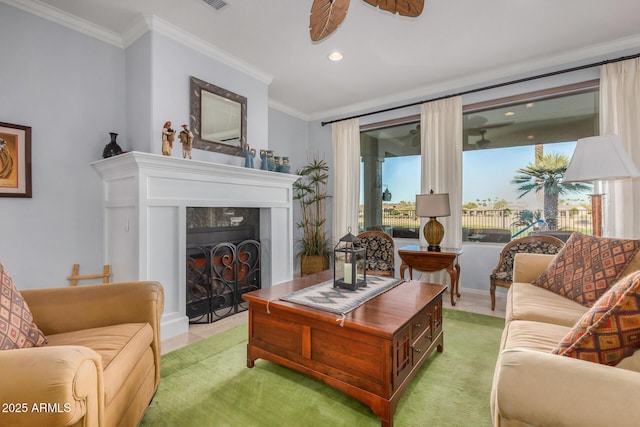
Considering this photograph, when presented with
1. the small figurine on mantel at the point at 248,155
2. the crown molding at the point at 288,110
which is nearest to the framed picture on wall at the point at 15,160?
the small figurine on mantel at the point at 248,155

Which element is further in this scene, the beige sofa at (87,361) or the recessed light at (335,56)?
the recessed light at (335,56)

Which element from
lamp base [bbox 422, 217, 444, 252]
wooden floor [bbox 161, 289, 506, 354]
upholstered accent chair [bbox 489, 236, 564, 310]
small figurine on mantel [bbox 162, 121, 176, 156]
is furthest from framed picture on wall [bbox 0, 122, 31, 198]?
upholstered accent chair [bbox 489, 236, 564, 310]

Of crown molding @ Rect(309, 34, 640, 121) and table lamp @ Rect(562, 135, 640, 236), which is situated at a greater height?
crown molding @ Rect(309, 34, 640, 121)

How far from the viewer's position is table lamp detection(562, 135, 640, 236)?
2225 mm

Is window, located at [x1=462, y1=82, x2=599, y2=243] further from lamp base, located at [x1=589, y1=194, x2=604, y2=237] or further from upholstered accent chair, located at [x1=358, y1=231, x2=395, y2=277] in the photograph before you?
upholstered accent chair, located at [x1=358, y1=231, x2=395, y2=277]

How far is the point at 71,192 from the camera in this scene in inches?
102

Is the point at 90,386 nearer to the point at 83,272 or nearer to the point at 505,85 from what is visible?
the point at 83,272

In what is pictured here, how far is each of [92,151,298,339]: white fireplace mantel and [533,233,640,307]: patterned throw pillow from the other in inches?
111

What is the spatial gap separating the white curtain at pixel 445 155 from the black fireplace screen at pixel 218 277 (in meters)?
2.37

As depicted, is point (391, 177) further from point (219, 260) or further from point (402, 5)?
point (402, 5)

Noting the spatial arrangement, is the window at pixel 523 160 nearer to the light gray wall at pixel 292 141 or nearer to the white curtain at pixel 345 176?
the white curtain at pixel 345 176

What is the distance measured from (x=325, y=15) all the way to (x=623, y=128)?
334 centimetres

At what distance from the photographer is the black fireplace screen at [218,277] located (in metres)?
2.98

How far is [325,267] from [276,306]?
2.88 m
